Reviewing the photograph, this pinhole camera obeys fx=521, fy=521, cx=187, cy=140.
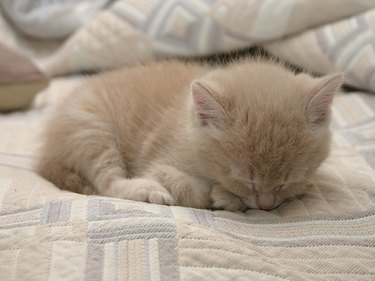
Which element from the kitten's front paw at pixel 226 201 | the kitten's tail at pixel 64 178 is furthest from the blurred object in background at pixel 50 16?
the kitten's front paw at pixel 226 201

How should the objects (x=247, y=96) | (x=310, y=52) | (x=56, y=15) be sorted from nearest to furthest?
(x=247, y=96) < (x=310, y=52) < (x=56, y=15)

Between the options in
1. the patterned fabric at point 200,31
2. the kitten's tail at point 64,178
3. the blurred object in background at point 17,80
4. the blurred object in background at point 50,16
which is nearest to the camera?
the kitten's tail at point 64,178

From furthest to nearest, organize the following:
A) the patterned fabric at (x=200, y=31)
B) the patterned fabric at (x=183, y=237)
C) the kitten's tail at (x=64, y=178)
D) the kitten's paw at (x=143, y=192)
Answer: the patterned fabric at (x=200, y=31) < the kitten's tail at (x=64, y=178) < the kitten's paw at (x=143, y=192) < the patterned fabric at (x=183, y=237)

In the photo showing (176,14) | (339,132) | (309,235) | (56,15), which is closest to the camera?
(309,235)

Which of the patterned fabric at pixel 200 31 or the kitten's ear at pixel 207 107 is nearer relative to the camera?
the kitten's ear at pixel 207 107

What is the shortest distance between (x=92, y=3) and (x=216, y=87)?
6.03ft

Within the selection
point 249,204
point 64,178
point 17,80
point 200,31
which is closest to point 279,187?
point 249,204

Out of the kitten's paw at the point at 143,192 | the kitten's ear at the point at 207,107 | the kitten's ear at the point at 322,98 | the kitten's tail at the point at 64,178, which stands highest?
the kitten's ear at the point at 322,98

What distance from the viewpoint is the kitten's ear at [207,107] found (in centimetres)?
124

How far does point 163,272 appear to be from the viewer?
94 centimetres

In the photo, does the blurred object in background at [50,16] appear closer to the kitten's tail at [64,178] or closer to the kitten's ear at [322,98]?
the kitten's tail at [64,178]

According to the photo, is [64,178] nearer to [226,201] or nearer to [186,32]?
[226,201]

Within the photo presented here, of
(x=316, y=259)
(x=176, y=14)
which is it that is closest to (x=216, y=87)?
(x=316, y=259)

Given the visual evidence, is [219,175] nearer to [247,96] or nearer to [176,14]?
[247,96]
